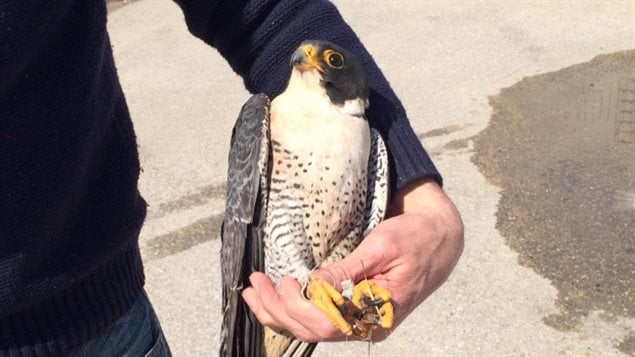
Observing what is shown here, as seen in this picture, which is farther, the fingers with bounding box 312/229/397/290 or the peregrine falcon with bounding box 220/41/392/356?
the peregrine falcon with bounding box 220/41/392/356

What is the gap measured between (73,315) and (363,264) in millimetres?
607

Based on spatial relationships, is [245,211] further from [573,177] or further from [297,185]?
[573,177]

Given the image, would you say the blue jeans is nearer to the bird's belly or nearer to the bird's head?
the bird's belly

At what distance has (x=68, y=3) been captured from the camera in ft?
4.68

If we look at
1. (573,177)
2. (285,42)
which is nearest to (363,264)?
(285,42)

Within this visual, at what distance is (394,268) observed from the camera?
181 cm

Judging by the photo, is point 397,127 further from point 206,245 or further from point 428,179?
point 206,245

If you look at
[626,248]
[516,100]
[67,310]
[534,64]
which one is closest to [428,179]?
[67,310]

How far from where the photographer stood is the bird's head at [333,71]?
2.20 m

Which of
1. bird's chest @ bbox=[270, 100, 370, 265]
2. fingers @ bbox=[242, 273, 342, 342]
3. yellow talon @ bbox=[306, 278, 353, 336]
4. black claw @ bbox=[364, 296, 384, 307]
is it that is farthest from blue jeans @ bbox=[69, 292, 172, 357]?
bird's chest @ bbox=[270, 100, 370, 265]

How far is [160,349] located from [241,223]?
0.53m

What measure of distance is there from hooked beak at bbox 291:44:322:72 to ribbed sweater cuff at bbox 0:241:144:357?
2.33 feet

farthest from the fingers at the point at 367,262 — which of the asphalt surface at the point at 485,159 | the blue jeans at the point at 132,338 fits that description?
the asphalt surface at the point at 485,159

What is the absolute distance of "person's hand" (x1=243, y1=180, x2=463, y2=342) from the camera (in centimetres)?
180
